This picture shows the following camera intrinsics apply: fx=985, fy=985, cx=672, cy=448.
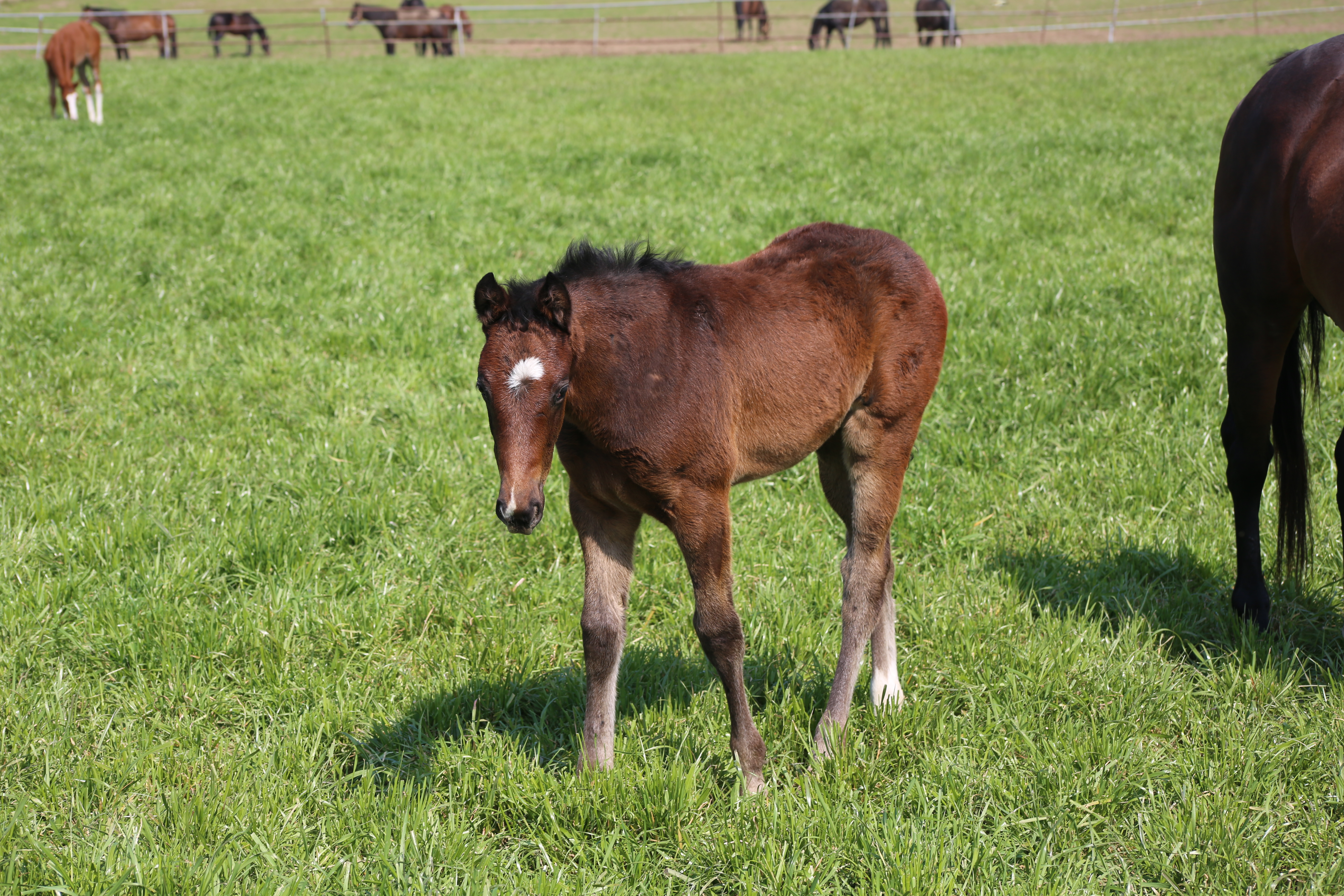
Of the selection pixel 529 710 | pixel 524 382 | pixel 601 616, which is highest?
pixel 524 382

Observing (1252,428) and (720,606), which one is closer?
(720,606)

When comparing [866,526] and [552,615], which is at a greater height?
[866,526]

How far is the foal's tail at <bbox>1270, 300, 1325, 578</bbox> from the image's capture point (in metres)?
3.89

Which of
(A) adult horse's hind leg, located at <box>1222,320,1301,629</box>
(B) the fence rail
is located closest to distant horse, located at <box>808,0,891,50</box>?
(B) the fence rail

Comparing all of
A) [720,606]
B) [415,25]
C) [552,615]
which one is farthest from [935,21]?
[720,606]

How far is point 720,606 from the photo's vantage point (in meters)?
2.82

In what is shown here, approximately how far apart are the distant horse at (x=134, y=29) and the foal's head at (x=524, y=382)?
112 ft

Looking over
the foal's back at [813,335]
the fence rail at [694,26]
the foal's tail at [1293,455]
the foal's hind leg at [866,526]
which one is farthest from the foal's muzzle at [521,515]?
the fence rail at [694,26]

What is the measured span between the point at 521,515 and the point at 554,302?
1.77 feet

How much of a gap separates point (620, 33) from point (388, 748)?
45.0 meters

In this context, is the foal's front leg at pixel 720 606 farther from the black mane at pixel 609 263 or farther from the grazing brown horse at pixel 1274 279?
the grazing brown horse at pixel 1274 279

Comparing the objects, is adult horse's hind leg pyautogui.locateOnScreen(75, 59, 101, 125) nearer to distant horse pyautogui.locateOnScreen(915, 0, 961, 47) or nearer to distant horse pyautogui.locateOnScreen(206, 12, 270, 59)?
distant horse pyautogui.locateOnScreen(206, 12, 270, 59)

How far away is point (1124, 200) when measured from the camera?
32.1 ft

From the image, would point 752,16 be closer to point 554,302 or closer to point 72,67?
point 72,67
